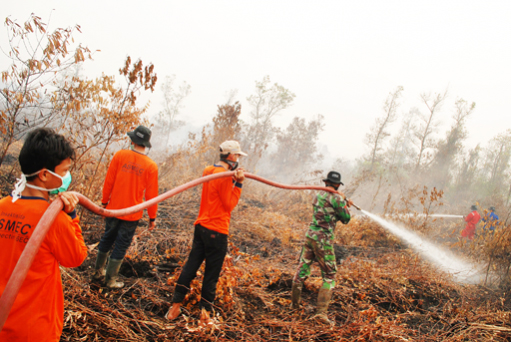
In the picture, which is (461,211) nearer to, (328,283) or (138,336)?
(328,283)

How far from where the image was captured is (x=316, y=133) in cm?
3553

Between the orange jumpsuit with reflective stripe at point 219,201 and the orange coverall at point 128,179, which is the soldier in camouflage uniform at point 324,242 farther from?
the orange coverall at point 128,179

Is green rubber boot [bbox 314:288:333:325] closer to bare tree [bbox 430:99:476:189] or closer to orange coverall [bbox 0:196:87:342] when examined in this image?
orange coverall [bbox 0:196:87:342]

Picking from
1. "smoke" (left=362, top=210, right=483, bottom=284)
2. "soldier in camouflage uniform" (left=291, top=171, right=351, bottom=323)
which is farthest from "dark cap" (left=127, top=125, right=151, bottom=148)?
"smoke" (left=362, top=210, right=483, bottom=284)

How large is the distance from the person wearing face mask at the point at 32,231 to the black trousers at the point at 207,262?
4.71 feet

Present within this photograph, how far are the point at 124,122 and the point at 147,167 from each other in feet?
5.23

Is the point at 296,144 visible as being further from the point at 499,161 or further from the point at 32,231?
the point at 32,231

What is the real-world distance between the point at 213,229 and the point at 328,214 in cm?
159

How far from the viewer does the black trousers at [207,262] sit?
277 cm

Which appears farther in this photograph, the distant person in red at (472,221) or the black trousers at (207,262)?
the distant person in red at (472,221)

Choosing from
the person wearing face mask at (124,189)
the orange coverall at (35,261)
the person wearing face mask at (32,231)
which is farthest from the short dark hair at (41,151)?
the person wearing face mask at (124,189)

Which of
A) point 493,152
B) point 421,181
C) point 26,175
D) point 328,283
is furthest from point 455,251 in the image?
point 493,152

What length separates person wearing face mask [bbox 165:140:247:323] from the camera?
2.76 meters

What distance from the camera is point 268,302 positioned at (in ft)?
11.5
